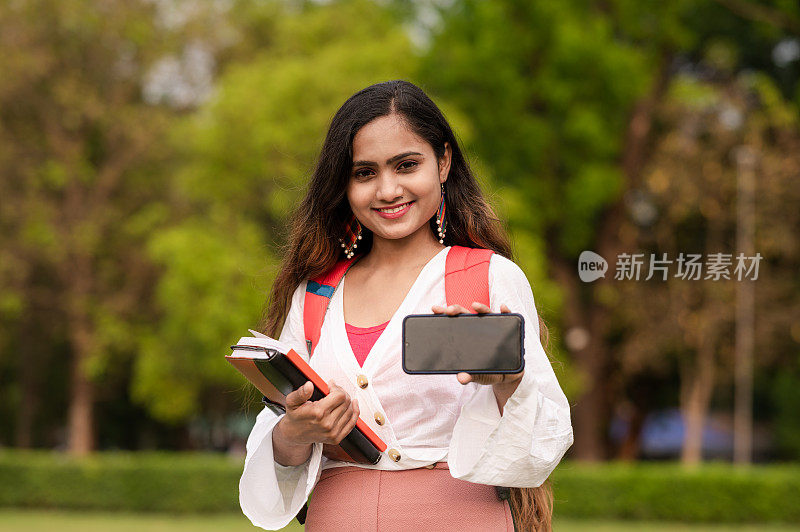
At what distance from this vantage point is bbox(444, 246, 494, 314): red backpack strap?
2.33 metres

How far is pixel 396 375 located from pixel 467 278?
0.27 metres

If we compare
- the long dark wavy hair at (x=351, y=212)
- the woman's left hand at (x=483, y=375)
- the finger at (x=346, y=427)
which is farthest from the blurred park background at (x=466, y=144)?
the woman's left hand at (x=483, y=375)

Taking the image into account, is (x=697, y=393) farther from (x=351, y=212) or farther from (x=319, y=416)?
(x=319, y=416)

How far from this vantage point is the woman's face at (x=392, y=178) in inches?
94.6

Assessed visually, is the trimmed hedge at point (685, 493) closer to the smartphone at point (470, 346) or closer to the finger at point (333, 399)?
the finger at point (333, 399)

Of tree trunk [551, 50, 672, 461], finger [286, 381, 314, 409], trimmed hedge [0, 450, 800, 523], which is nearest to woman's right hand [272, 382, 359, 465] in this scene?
finger [286, 381, 314, 409]

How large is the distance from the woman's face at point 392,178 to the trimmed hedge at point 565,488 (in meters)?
14.8

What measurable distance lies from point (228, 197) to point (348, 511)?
61.3 feet

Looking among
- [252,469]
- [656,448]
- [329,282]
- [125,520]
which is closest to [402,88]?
[329,282]

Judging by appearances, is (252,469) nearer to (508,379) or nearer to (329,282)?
(329,282)

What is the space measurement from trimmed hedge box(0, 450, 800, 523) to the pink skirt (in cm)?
1471

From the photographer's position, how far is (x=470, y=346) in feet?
6.52

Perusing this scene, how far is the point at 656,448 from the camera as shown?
47.8 meters

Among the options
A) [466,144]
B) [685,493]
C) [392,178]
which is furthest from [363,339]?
[685,493]
